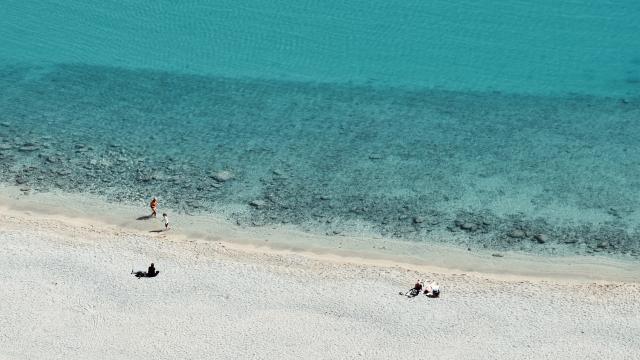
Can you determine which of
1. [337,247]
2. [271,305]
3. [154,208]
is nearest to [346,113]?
[337,247]

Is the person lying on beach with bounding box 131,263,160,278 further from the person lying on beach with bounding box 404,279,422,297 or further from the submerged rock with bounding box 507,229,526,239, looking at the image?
the submerged rock with bounding box 507,229,526,239

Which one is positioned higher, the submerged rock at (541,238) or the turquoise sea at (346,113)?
the turquoise sea at (346,113)

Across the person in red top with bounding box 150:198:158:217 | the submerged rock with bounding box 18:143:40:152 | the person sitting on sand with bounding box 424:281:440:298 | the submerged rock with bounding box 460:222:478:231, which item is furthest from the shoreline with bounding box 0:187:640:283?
the submerged rock with bounding box 18:143:40:152

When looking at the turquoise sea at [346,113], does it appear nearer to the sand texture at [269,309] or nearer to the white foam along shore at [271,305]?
the white foam along shore at [271,305]

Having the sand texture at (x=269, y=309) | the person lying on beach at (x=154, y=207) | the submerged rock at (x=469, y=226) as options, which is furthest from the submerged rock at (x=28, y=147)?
the submerged rock at (x=469, y=226)

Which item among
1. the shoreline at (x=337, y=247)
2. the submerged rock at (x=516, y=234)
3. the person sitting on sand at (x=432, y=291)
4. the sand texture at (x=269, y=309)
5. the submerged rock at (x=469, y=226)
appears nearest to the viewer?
the sand texture at (x=269, y=309)

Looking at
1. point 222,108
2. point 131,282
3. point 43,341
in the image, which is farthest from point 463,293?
point 222,108
